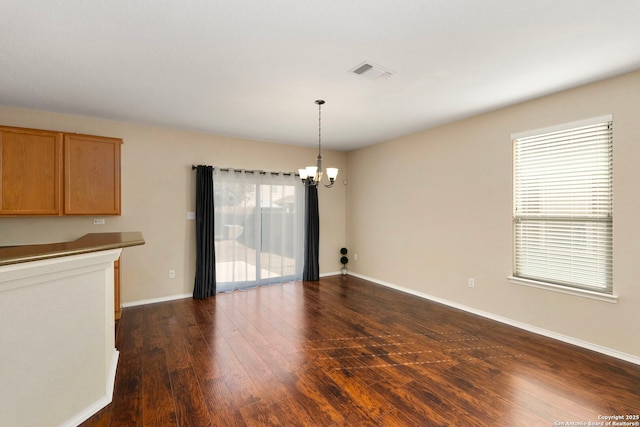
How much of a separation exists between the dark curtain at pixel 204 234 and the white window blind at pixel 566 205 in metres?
4.34

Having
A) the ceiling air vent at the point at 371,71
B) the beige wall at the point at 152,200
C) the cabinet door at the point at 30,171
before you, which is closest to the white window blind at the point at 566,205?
the ceiling air vent at the point at 371,71

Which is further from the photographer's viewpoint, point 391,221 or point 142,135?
point 391,221

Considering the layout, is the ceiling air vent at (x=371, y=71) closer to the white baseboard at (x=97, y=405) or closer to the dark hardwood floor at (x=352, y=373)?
the dark hardwood floor at (x=352, y=373)

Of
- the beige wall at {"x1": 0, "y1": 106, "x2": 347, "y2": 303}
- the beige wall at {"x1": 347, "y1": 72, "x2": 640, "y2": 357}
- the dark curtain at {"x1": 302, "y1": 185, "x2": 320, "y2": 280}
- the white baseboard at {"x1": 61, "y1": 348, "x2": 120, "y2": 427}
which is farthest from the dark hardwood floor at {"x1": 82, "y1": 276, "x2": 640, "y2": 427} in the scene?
the dark curtain at {"x1": 302, "y1": 185, "x2": 320, "y2": 280}

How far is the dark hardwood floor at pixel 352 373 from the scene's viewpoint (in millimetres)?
2021

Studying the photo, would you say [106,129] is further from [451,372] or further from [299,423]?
[451,372]

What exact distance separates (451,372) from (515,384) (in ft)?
1.53

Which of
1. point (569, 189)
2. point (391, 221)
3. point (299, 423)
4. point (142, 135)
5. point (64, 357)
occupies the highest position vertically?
point (142, 135)

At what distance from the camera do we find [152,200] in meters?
4.52

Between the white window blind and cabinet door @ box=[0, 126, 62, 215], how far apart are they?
5.56m

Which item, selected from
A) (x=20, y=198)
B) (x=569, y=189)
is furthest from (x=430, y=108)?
(x=20, y=198)

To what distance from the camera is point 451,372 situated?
8.36 ft

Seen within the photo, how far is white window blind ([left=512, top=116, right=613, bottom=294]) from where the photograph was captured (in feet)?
9.67

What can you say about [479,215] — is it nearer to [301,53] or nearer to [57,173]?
[301,53]
